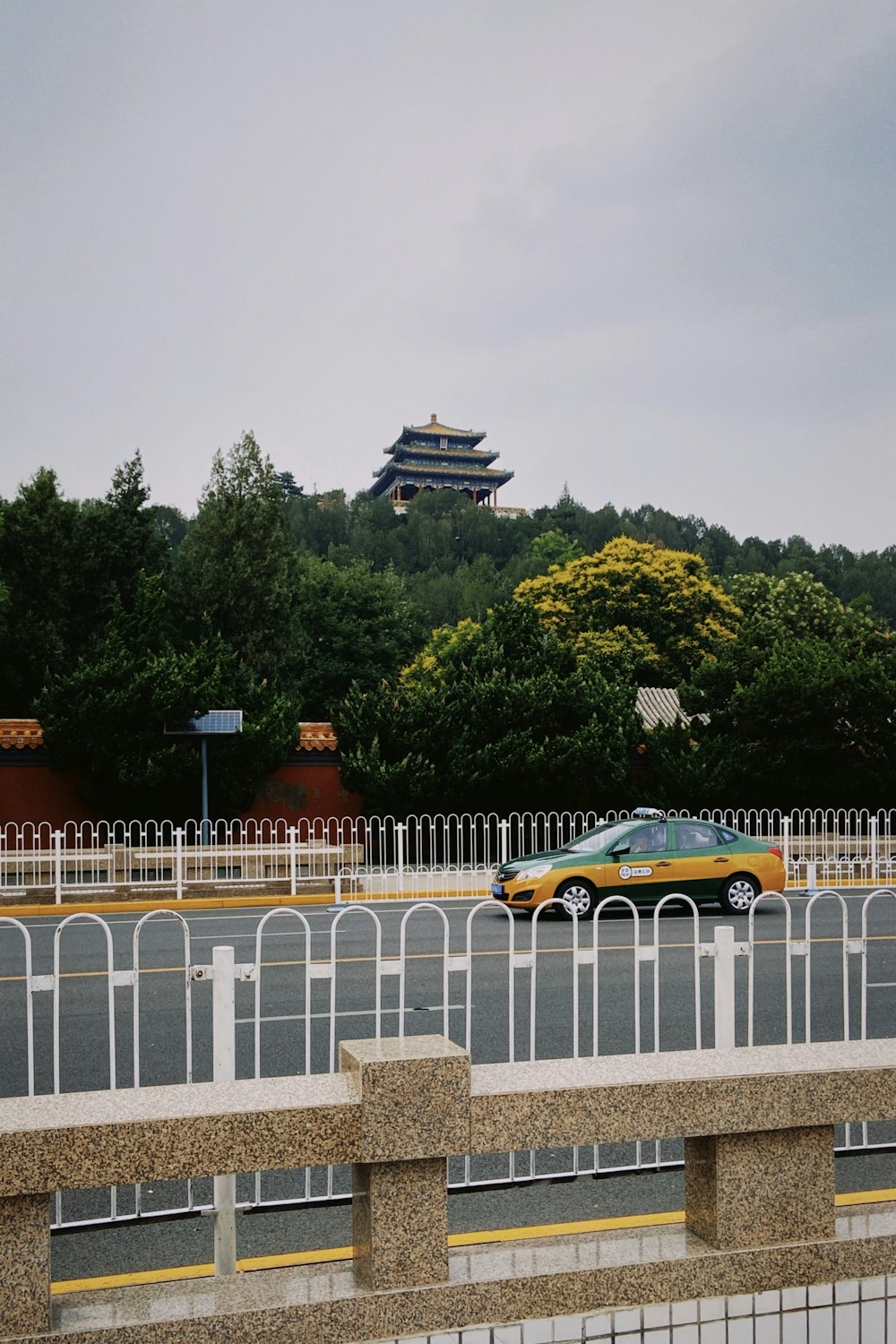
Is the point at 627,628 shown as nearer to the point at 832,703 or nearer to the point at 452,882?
the point at 832,703

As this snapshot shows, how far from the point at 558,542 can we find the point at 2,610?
36.7 m

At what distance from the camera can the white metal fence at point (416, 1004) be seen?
5.72 meters

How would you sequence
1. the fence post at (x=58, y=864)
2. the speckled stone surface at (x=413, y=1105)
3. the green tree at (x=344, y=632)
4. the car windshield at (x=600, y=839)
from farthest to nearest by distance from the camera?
the green tree at (x=344, y=632), the fence post at (x=58, y=864), the car windshield at (x=600, y=839), the speckled stone surface at (x=413, y=1105)

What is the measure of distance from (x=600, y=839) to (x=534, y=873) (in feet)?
3.88

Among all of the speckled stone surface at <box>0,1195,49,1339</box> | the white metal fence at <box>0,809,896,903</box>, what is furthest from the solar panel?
the speckled stone surface at <box>0,1195,49,1339</box>

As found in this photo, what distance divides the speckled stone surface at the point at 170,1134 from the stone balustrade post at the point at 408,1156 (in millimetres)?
86

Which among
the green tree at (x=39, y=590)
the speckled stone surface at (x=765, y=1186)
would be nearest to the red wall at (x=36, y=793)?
the green tree at (x=39, y=590)

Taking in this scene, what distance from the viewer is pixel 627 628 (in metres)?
40.9

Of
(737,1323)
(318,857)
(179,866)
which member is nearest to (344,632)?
(318,857)

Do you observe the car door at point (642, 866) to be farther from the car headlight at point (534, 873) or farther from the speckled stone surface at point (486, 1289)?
the speckled stone surface at point (486, 1289)

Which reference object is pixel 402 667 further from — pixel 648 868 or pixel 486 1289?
pixel 486 1289

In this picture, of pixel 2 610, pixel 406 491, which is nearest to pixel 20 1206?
pixel 2 610

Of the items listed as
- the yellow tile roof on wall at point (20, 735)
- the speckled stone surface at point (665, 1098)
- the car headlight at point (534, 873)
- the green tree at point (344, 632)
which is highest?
the green tree at point (344, 632)

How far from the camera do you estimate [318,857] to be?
22.1 meters
